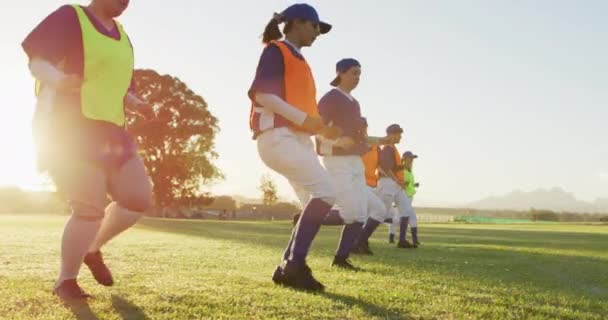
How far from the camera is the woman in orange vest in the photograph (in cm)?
458

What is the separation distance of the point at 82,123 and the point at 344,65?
12.2ft

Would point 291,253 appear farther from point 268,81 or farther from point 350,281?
point 268,81

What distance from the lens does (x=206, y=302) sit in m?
3.83

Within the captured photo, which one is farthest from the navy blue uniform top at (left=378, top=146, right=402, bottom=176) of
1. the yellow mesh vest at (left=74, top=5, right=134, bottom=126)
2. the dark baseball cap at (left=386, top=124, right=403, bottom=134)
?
the yellow mesh vest at (left=74, top=5, right=134, bottom=126)

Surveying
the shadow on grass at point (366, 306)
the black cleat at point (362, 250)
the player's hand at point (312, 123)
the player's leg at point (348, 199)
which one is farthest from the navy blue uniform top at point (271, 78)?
the black cleat at point (362, 250)

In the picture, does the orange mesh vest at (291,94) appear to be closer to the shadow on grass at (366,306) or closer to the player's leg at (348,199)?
the shadow on grass at (366,306)

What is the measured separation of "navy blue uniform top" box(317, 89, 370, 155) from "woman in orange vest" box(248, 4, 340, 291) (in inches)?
63.9

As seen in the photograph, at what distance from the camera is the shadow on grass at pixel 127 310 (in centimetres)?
336

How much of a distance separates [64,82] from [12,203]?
230 ft

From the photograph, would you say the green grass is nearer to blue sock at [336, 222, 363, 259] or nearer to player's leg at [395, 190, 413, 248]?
blue sock at [336, 222, 363, 259]

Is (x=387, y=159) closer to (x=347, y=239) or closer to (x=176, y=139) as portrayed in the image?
(x=347, y=239)

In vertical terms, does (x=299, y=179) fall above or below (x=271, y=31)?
below

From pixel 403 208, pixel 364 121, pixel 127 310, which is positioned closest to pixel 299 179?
pixel 127 310

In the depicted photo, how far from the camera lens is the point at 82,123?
3.80 m
